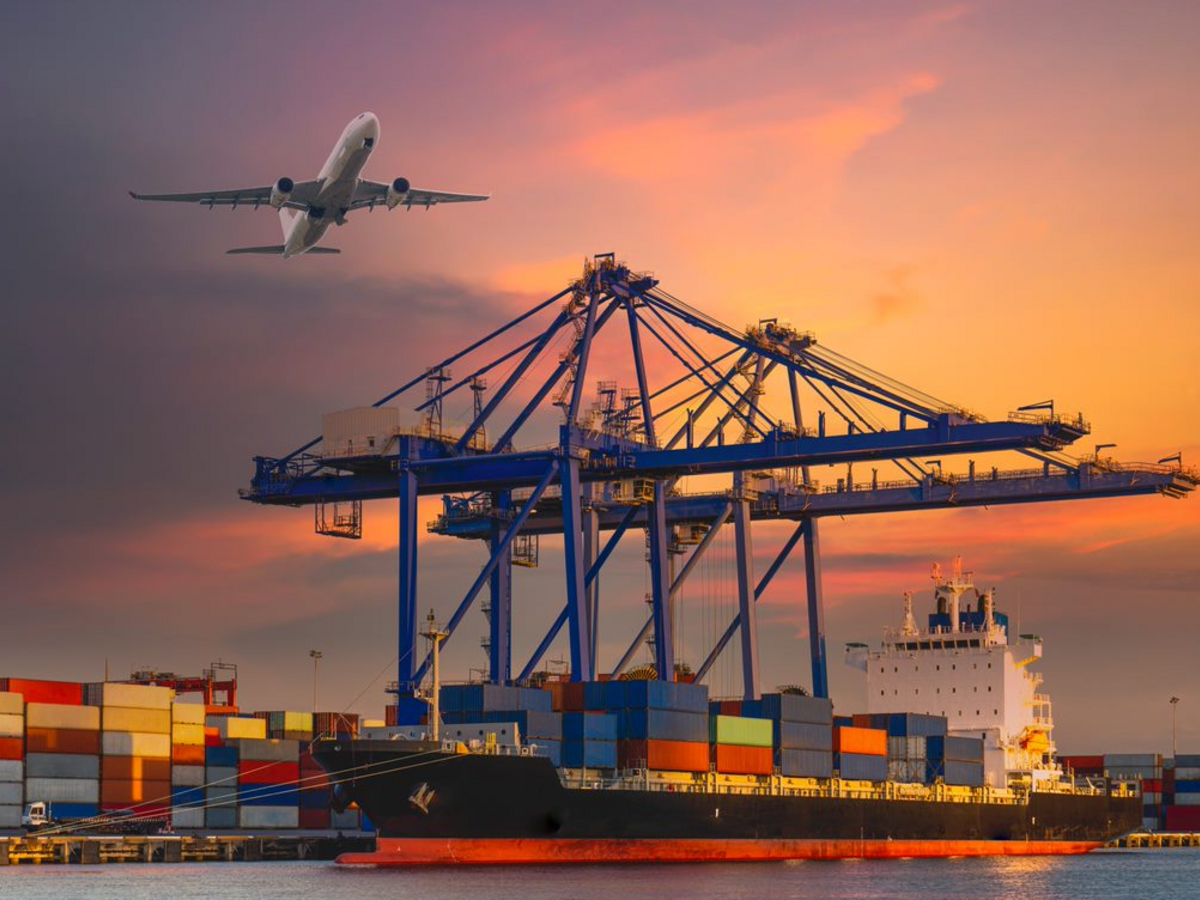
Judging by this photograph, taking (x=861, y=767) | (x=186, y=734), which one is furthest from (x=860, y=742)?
(x=186, y=734)

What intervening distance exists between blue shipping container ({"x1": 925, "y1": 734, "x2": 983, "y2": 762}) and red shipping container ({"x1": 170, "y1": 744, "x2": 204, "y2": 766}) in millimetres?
25807

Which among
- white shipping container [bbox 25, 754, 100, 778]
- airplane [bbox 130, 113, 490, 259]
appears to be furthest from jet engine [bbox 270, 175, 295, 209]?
white shipping container [bbox 25, 754, 100, 778]

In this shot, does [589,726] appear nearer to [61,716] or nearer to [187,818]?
[61,716]

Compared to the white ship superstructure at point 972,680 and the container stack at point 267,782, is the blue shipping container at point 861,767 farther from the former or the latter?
the container stack at point 267,782

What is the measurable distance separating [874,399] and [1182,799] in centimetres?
4591

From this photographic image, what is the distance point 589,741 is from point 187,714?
22406 mm

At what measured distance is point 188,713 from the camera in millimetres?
64875

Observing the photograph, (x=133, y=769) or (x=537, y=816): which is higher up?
(x=133, y=769)

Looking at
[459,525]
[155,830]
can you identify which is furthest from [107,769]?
[459,525]

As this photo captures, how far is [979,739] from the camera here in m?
64.8

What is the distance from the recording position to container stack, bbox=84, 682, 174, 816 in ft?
198

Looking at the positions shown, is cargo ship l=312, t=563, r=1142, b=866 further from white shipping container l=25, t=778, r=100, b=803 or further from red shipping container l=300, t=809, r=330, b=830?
red shipping container l=300, t=809, r=330, b=830

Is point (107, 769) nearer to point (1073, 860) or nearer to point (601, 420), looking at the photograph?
point (601, 420)

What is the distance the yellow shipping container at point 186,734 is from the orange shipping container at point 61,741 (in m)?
4.27
